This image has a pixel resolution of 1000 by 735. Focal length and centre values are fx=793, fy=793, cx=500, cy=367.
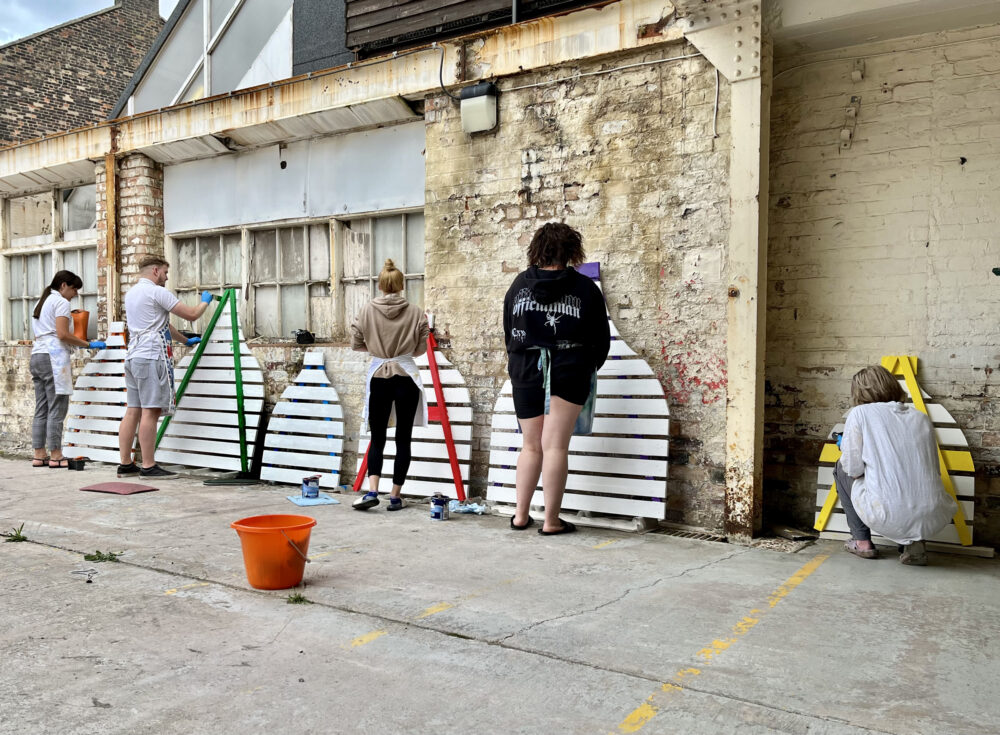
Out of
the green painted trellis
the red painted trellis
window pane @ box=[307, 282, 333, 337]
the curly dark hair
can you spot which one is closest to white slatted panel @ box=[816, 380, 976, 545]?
the curly dark hair

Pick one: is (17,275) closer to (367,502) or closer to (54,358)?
(54,358)

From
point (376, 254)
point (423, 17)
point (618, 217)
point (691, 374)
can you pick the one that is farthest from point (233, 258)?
point (691, 374)

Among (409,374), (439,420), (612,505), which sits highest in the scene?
(409,374)

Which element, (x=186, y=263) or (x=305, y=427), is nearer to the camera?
(x=305, y=427)

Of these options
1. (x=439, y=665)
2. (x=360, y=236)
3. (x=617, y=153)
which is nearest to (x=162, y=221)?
(x=360, y=236)

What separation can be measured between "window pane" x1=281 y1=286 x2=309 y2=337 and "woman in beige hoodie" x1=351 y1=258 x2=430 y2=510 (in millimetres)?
2054

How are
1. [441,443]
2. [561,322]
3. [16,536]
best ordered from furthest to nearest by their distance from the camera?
1. [441,443]
2. [561,322]
3. [16,536]

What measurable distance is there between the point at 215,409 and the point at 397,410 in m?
2.59

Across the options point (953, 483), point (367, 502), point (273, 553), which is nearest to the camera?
point (273, 553)

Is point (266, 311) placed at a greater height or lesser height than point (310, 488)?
greater

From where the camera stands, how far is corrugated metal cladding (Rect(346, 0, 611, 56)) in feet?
20.8

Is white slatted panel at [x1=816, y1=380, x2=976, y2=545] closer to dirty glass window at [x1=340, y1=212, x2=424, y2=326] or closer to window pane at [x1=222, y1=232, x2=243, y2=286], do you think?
dirty glass window at [x1=340, y1=212, x2=424, y2=326]

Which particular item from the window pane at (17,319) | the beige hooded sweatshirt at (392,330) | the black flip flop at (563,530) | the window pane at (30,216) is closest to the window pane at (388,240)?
the beige hooded sweatshirt at (392,330)

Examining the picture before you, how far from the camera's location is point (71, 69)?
15906 mm
